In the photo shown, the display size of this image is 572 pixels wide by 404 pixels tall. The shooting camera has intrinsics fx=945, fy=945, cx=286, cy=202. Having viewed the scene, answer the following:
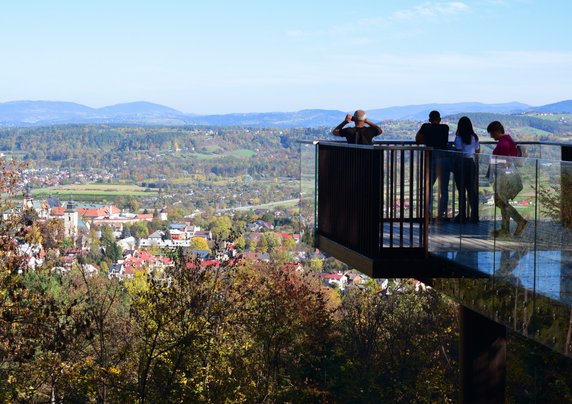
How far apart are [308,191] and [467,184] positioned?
13.0ft

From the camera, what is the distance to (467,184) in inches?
298

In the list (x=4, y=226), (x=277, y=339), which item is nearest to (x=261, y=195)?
(x=277, y=339)

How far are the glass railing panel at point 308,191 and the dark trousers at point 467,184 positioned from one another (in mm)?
3337

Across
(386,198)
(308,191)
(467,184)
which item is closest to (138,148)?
(308,191)

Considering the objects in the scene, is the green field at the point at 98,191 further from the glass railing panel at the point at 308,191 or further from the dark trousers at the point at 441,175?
the dark trousers at the point at 441,175

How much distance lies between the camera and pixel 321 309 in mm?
27141

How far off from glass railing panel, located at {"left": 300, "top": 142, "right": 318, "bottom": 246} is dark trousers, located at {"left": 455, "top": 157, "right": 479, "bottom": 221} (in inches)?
131

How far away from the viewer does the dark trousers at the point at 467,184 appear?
737 cm

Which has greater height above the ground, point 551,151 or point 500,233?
point 551,151

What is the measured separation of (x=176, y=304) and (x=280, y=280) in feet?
35.9

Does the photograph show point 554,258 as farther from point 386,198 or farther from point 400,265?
point 386,198

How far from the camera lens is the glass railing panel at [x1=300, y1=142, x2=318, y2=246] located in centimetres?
1102

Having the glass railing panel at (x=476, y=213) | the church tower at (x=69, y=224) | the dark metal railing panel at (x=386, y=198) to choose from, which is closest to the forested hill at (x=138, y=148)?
the church tower at (x=69, y=224)

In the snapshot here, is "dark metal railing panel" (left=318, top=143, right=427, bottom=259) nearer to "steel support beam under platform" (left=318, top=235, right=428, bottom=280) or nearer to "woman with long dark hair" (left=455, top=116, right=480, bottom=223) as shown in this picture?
"steel support beam under platform" (left=318, top=235, right=428, bottom=280)
